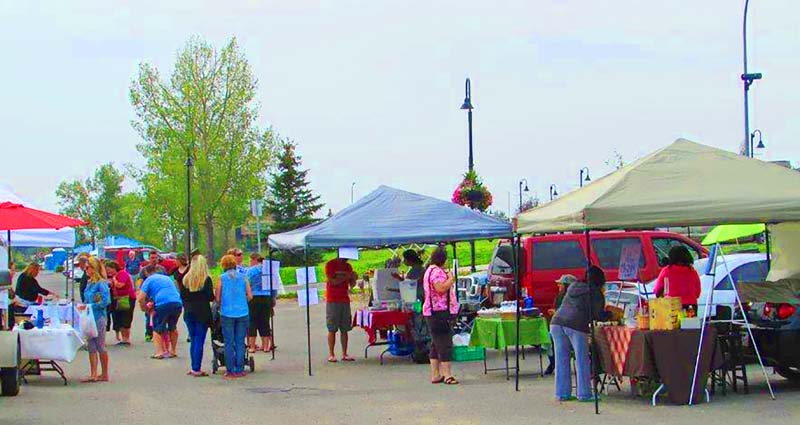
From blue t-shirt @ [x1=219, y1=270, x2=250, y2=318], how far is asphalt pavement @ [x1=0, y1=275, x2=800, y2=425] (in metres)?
0.97

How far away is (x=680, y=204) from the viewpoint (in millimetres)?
11078

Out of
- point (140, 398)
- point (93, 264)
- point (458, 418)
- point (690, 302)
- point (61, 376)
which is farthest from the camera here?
point (93, 264)

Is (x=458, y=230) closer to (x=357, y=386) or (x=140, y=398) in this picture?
(x=357, y=386)

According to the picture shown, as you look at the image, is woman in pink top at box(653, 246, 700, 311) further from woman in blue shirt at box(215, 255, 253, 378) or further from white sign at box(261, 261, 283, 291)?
white sign at box(261, 261, 283, 291)

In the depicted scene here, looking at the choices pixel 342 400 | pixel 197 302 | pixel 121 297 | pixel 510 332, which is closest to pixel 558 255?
pixel 510 332

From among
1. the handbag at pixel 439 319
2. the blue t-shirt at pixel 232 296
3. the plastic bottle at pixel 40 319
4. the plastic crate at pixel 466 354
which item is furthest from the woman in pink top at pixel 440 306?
the plastic bottle at pixel 40 319

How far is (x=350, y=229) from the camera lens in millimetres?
16031

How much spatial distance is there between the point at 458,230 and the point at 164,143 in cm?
4779

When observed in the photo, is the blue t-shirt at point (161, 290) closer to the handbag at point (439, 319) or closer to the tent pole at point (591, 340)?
the handbag at point (439, 319)

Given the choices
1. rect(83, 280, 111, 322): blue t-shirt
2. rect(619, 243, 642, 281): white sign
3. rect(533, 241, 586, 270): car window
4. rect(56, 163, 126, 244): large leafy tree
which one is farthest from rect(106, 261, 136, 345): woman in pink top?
rect(56, 163, 126, 244): large leafy tree

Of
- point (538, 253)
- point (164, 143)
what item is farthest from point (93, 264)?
point (164, 143)

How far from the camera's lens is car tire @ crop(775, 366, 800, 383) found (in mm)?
12477

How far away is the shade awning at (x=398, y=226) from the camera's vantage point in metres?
15.8

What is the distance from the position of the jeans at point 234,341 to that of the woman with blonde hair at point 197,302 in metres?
0.36
